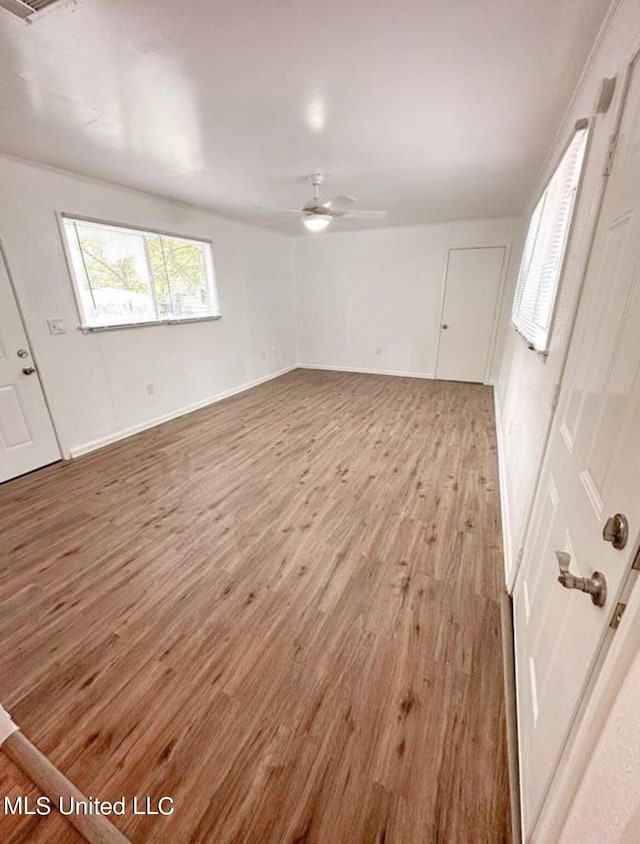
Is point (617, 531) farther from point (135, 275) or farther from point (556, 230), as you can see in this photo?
point (135, 275)

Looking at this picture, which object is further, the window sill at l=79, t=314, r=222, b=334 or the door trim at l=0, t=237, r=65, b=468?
the window sill at l=79, t=314, r=222, b=334

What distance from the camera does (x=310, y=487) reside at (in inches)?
105

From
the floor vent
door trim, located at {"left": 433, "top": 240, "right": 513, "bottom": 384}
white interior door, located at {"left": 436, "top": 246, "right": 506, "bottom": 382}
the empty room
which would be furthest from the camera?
white interior door, located at {"left": 436, "top": 246, "right": 506, "bottom": 382}

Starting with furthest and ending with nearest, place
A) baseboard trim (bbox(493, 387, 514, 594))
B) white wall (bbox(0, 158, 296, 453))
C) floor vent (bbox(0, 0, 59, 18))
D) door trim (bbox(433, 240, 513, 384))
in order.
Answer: door trim (bbox(433, 240, 513, 384)), white wall (bbox(0, 158, 296, 453)), baseboard trim (bbox(493, 387, 514, 594)), floor vent (bbox(0, 0, 59, 18))

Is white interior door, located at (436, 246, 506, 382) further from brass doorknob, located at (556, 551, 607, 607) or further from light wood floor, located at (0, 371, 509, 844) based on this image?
brass doorknob, located at (556, 551, 607, 607)

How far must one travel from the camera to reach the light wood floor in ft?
3.34

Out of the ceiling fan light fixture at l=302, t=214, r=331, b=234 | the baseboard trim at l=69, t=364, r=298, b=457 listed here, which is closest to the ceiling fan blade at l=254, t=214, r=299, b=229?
the ceiling fan light fixture at l=302, t=214, r=331, b=234

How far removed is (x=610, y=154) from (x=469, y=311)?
177 inches

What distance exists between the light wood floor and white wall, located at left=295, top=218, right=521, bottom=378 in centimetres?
336

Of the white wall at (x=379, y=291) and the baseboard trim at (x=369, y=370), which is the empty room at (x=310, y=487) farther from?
the baseboard trim at (x=369, y=370)

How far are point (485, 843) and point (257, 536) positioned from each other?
1.53 meters

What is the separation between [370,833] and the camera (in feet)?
3.10

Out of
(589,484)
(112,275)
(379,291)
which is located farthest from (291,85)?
(379,291)

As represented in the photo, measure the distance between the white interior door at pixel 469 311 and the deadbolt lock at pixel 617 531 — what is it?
529 cm
